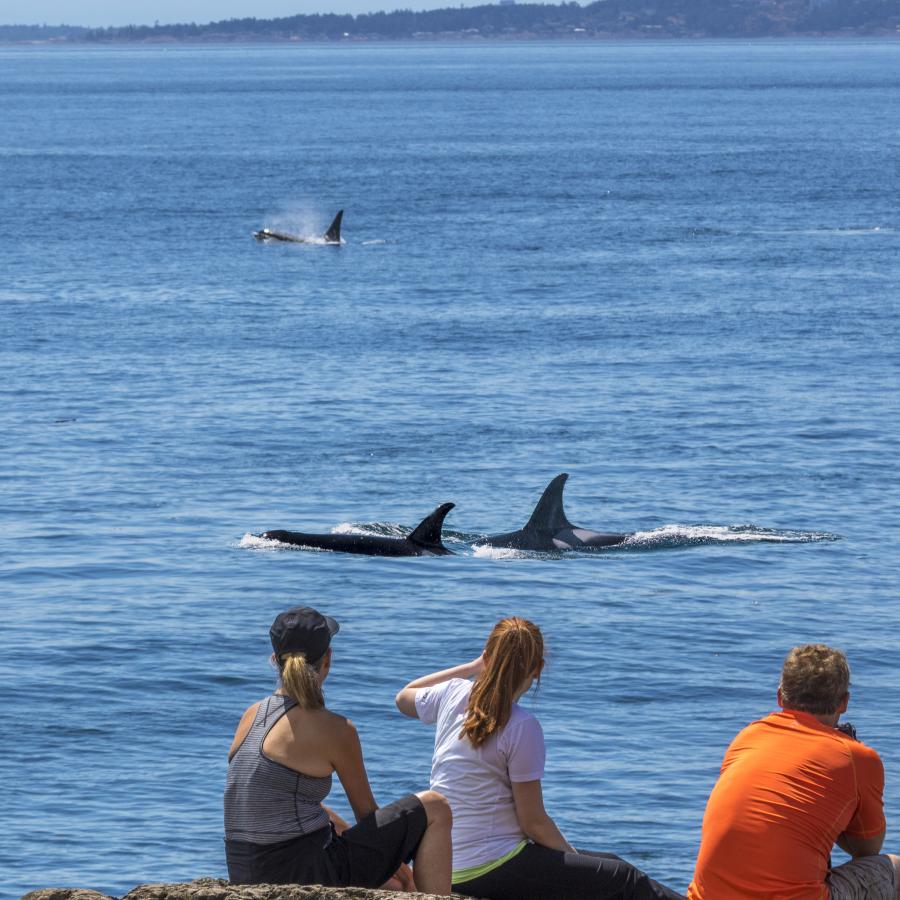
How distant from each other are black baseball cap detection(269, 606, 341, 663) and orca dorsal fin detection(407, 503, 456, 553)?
14561 millimetres

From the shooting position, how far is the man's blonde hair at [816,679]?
7.96 metres

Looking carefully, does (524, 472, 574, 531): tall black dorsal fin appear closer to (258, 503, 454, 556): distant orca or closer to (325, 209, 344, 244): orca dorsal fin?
(258, 503, 454, 556): distant orca

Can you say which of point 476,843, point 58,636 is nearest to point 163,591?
point 58,636

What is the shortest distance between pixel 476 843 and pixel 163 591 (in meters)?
13.6

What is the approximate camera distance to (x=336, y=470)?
94.2 feet

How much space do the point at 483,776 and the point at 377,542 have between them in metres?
15.5

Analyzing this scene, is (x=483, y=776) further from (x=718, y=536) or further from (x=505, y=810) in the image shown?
(x=718, y=536)

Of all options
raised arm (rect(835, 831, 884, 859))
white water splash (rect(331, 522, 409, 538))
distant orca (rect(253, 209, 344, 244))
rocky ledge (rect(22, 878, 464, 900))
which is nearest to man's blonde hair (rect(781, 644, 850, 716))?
raised arm (rect(835, 831, 884, 859))

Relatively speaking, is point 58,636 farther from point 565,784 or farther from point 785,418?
point 785,418

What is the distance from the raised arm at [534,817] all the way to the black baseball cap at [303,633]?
111 centimetres

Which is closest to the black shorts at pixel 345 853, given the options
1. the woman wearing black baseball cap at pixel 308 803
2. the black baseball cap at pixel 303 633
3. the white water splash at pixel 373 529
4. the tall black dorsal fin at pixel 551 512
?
the woman wearing black baseball cap at pixel 308 803

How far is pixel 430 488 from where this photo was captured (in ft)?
89.7

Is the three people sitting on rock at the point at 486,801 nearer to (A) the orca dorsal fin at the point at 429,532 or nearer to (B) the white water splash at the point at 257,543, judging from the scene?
(A) the orca dorsal fin at the point at 429,532

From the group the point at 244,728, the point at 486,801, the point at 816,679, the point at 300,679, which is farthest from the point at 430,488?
the point at 816,679
